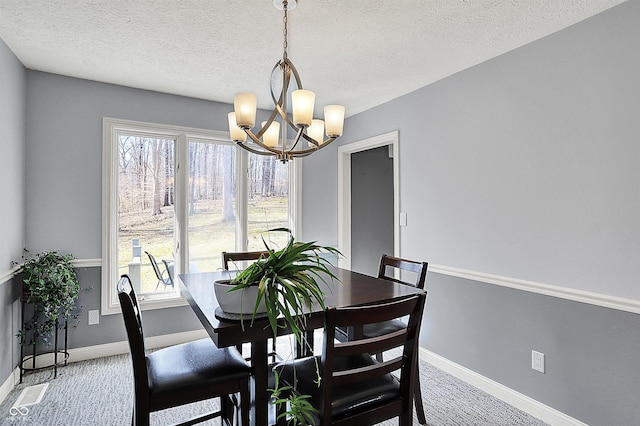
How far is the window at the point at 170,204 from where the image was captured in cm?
332

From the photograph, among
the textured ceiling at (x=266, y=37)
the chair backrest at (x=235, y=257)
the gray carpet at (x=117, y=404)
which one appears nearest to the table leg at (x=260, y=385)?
the gray carpet at (x=117, y=404)

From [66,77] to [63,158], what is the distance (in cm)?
70

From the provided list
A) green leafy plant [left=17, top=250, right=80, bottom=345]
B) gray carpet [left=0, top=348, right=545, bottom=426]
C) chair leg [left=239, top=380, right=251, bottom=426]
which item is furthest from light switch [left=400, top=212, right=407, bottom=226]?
green leafy plant [left=17, top=250, right=80, bottom=345]

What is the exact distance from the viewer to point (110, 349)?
3.21 metres

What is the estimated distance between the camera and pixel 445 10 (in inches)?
80.2

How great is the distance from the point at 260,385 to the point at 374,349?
1.60 ft

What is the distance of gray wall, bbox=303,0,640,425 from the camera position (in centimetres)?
195

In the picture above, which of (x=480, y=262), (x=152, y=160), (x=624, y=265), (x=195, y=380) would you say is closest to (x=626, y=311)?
(x=624, y=265)

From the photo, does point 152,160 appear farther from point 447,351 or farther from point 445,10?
point 447,351

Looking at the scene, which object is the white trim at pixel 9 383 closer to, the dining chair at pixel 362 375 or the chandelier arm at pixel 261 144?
the dining chair at pixel 362 375

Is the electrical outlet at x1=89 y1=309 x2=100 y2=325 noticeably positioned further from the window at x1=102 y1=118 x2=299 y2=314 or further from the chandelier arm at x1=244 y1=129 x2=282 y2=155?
the chandelier arm at x1=244 y1=129 x2=282 y2=155

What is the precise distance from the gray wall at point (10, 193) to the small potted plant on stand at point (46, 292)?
10cm

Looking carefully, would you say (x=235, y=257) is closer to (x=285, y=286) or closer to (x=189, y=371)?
(x=189, y=371)

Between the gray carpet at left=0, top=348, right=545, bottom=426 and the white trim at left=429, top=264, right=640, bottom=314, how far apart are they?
81 centimetres
